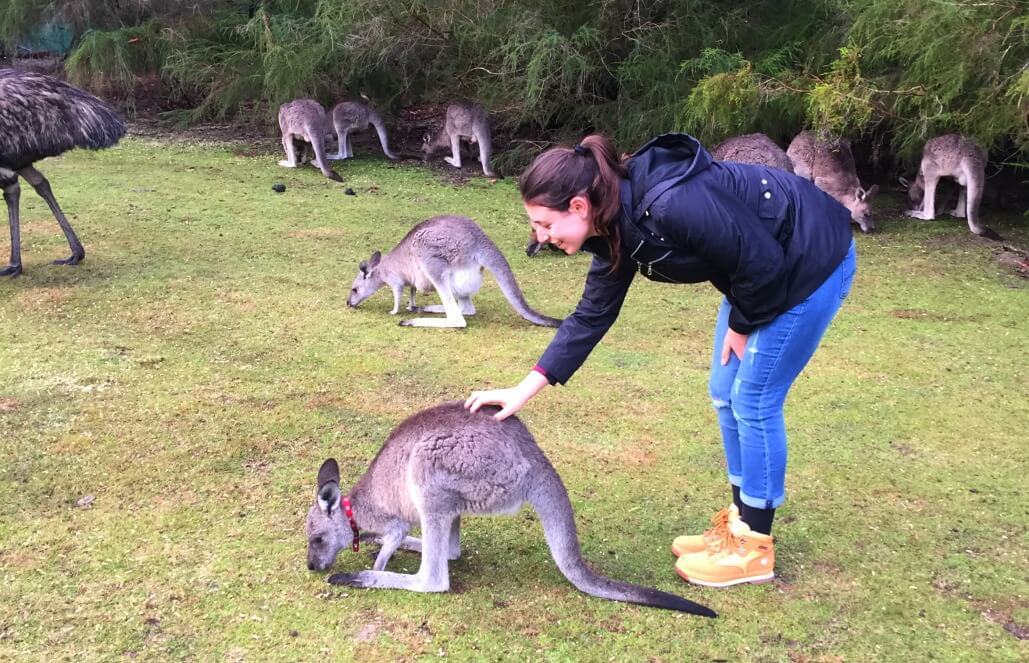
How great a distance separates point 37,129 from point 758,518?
4831mm

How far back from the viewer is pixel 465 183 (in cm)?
902

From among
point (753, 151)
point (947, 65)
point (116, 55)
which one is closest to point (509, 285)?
point (753, 151)

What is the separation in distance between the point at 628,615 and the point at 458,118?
7.71 metres

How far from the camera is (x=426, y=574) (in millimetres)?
2537

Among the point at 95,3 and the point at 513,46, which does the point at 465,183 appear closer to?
the point at 513,46

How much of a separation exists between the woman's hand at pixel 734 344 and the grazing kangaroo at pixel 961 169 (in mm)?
5647

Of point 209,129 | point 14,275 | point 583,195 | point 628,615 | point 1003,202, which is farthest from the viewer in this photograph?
point 209,129

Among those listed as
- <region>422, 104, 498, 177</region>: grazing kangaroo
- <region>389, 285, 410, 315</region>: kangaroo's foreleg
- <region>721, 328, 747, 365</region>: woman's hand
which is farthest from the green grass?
<region>422, 104, 498, 177</region>: grazing kangaroo

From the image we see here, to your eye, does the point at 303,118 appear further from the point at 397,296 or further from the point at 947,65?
the point at 947,65

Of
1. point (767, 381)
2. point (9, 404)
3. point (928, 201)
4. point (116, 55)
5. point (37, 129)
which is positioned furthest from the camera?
point (116, 55)

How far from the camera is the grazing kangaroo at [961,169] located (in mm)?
7277

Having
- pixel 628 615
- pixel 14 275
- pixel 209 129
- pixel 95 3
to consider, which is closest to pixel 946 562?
pixel 628 615

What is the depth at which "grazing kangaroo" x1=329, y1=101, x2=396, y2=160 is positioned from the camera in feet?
32.0

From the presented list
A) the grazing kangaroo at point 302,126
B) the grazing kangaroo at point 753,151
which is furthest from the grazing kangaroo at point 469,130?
the grazing kangaroo at point 753,151
